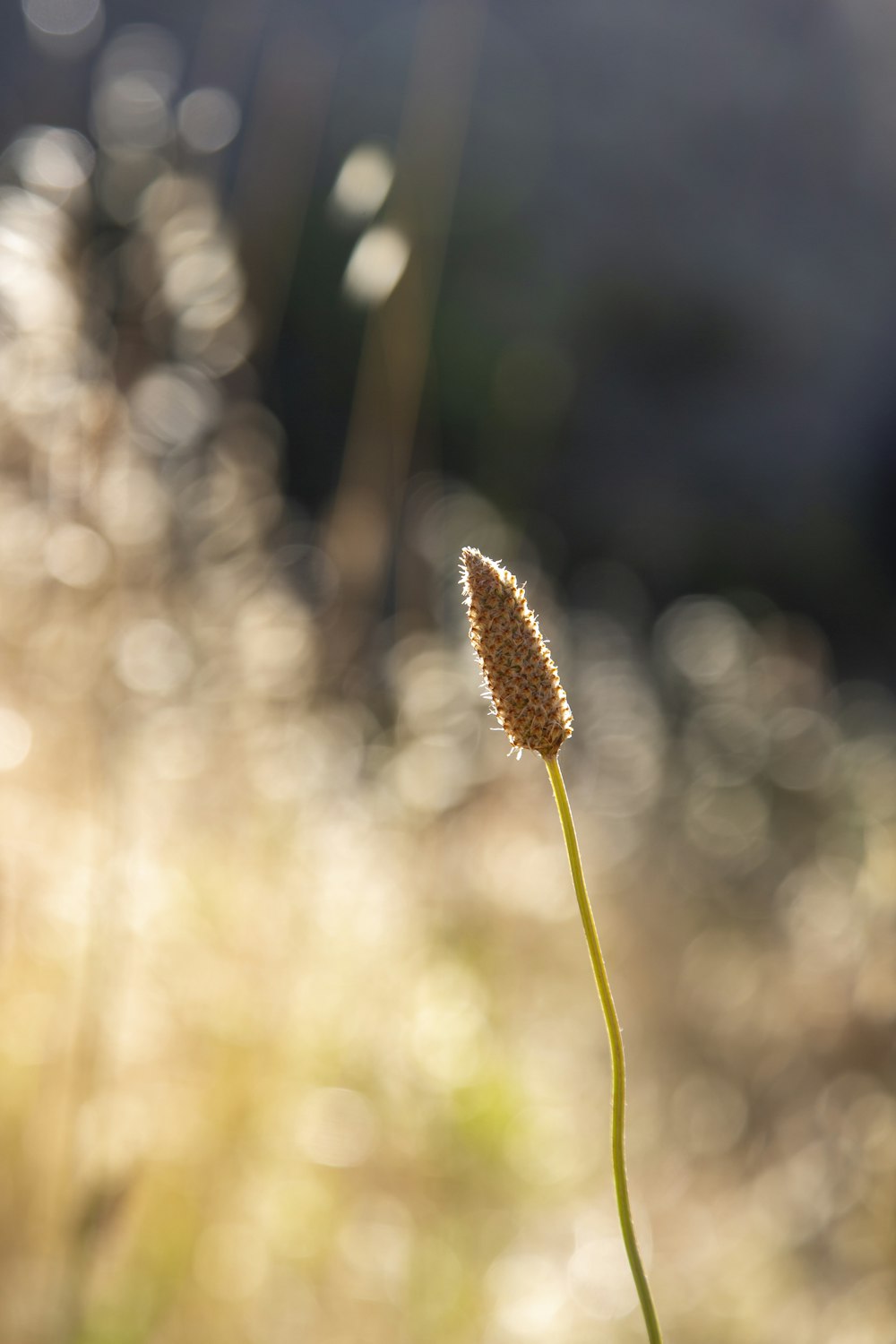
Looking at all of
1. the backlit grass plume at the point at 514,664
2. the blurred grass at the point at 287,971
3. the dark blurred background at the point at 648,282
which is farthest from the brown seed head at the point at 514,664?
the dark blurred background at the point at 648,282

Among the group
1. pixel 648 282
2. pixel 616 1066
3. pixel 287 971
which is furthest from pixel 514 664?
pixel 648 282

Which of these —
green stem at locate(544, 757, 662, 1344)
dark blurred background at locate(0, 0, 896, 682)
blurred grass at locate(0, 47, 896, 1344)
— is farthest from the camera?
dark blurred background at locate(0, 0, 896, 682)

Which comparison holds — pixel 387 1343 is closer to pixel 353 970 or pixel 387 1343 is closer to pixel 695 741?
pixel 353 970

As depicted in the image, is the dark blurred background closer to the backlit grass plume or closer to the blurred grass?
the blurred grass

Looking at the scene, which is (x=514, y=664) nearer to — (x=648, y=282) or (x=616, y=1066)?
(x=616, y=1066)

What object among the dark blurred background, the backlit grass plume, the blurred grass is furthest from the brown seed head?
the dark blurred background

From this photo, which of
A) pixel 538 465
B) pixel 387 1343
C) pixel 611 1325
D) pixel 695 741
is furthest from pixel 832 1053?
pixel 538 465

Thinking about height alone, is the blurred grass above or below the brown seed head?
below
